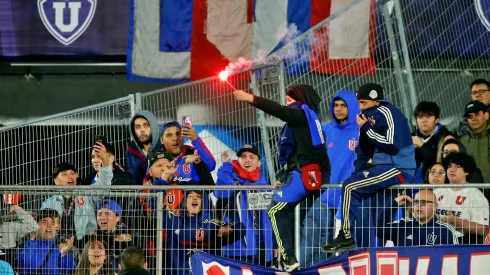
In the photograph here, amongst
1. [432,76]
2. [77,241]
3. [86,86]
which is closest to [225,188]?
[77,241]

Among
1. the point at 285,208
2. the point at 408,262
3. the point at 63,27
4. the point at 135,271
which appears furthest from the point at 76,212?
the point at 63,27

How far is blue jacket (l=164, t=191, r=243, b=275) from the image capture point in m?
10.5

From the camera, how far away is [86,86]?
627 inches

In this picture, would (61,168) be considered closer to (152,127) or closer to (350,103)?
(152,127)

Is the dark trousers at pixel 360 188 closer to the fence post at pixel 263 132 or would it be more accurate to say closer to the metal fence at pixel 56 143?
the fence post at pixel 263 132

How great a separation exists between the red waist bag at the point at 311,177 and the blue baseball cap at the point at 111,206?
1759 mm

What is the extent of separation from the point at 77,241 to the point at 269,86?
2963 mm

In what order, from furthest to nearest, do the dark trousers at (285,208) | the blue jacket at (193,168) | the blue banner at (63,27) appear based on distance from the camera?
the blue banner at (63,27)
the blue jacket at (193,168)
the dark trousers at (285,208)

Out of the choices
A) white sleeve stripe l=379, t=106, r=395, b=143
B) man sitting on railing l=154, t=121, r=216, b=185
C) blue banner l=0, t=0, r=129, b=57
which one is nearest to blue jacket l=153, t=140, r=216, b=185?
man sitting on railing l=154, t=121, r=216, b=185

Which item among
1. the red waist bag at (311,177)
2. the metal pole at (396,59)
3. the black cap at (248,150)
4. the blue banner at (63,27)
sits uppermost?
the blue banner at (63,27)

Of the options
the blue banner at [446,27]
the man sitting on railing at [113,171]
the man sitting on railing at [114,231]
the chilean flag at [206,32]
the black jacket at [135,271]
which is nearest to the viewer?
the black jacket at [135,271]

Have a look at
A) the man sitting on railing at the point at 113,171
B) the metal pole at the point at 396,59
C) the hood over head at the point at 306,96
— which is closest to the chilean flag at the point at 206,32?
the metal pole at the point at 396,59

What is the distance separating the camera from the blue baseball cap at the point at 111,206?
10508 millimetres

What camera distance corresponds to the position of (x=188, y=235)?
34.5 feet
